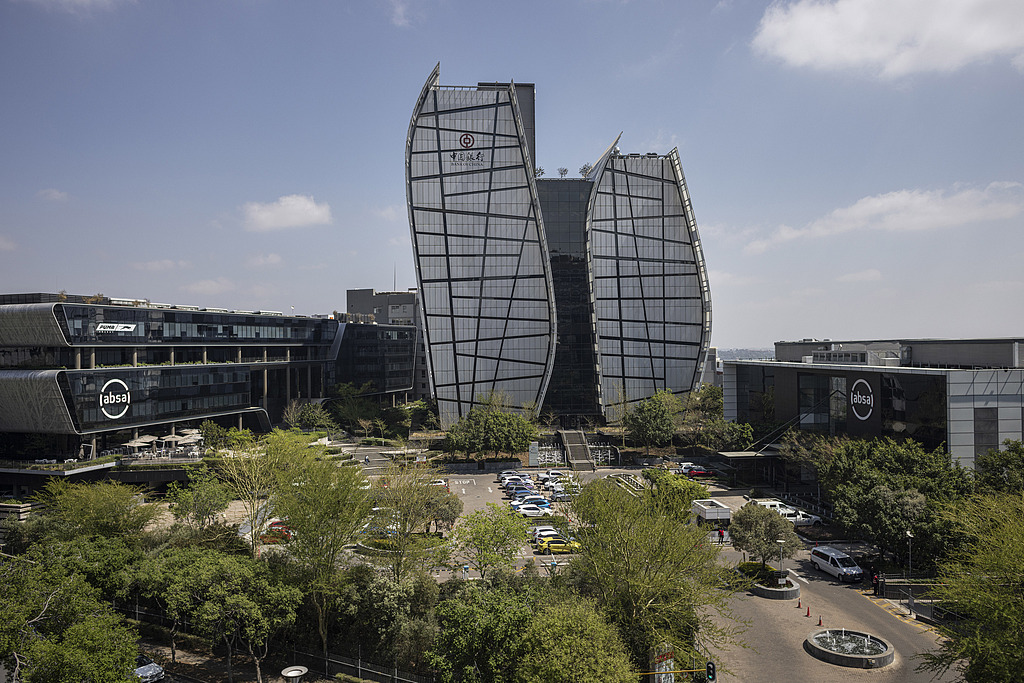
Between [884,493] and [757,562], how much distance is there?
792cm

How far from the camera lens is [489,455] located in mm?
72312

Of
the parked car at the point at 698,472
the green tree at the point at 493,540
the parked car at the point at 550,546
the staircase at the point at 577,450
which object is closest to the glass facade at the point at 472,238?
the staircase at the point at 577,450

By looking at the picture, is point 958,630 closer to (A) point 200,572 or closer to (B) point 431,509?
(B) point 431,509

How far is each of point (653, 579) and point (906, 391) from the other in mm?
28841

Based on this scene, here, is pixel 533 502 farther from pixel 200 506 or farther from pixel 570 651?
pixel 570 651

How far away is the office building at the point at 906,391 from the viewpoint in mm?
40406

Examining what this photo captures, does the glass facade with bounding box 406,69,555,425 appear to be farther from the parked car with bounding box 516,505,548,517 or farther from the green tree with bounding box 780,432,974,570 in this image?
the green tree with bounding box 780,432,974,570

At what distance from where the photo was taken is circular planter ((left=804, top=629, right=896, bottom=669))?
1004 inches

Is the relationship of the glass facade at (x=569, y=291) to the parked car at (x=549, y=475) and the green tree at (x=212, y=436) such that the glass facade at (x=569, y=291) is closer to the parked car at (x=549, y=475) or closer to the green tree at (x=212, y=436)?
the parked car at (x=549, y=475)

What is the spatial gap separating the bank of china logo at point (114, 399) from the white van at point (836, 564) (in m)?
58.4

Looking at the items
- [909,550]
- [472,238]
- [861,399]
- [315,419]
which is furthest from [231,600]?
[472,238]

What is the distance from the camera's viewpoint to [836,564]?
35531 millimetres

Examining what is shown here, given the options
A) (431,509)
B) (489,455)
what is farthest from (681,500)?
(489,455)

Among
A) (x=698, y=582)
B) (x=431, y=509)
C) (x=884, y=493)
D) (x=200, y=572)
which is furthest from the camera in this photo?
(x=431, y=509)
